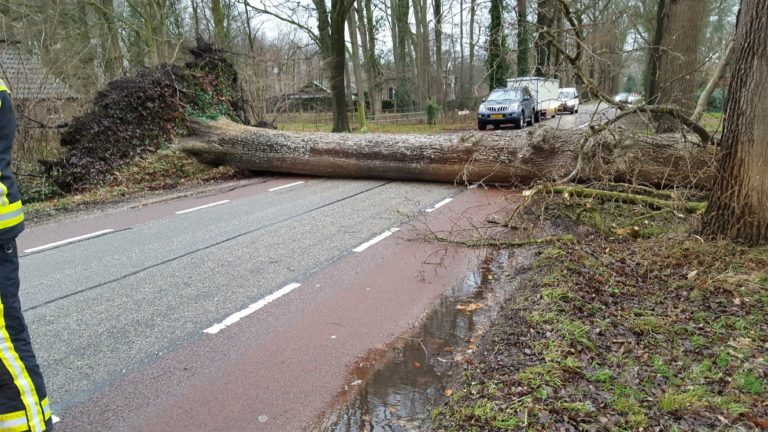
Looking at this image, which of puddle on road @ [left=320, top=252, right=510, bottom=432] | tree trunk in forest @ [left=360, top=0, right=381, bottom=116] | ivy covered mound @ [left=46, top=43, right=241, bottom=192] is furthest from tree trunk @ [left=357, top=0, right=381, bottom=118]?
puddle on road @ [left=320, top=252, right=510, bottom=432]

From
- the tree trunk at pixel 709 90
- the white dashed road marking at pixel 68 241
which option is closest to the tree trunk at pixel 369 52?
the tree trunk at pixel 709 90

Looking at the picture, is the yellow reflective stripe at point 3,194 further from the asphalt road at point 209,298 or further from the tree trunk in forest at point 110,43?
the tree trunk in forest at point 110,43

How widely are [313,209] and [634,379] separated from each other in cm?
622

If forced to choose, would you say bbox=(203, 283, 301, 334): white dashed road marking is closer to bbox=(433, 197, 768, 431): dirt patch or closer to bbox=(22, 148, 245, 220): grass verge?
bbox=(433, 197, 768, 431): dirt patch

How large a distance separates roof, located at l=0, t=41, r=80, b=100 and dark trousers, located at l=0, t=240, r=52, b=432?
34.9ft

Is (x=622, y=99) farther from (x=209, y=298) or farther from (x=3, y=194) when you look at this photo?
(x=3, y=194)

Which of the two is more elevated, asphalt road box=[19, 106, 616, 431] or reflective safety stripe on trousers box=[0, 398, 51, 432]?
reflective safety stripe on trousers box=[0, 398, 51, 432]

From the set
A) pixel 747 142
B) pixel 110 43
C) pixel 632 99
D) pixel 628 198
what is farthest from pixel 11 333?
pixel 110 43

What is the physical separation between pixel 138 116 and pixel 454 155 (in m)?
7.33

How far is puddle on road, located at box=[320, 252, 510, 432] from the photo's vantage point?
9.92 ft

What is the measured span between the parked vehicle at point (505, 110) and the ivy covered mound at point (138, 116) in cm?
1265

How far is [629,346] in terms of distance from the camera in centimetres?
346

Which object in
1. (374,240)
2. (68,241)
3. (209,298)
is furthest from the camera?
(68,241)

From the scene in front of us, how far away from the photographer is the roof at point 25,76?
1091 cm
